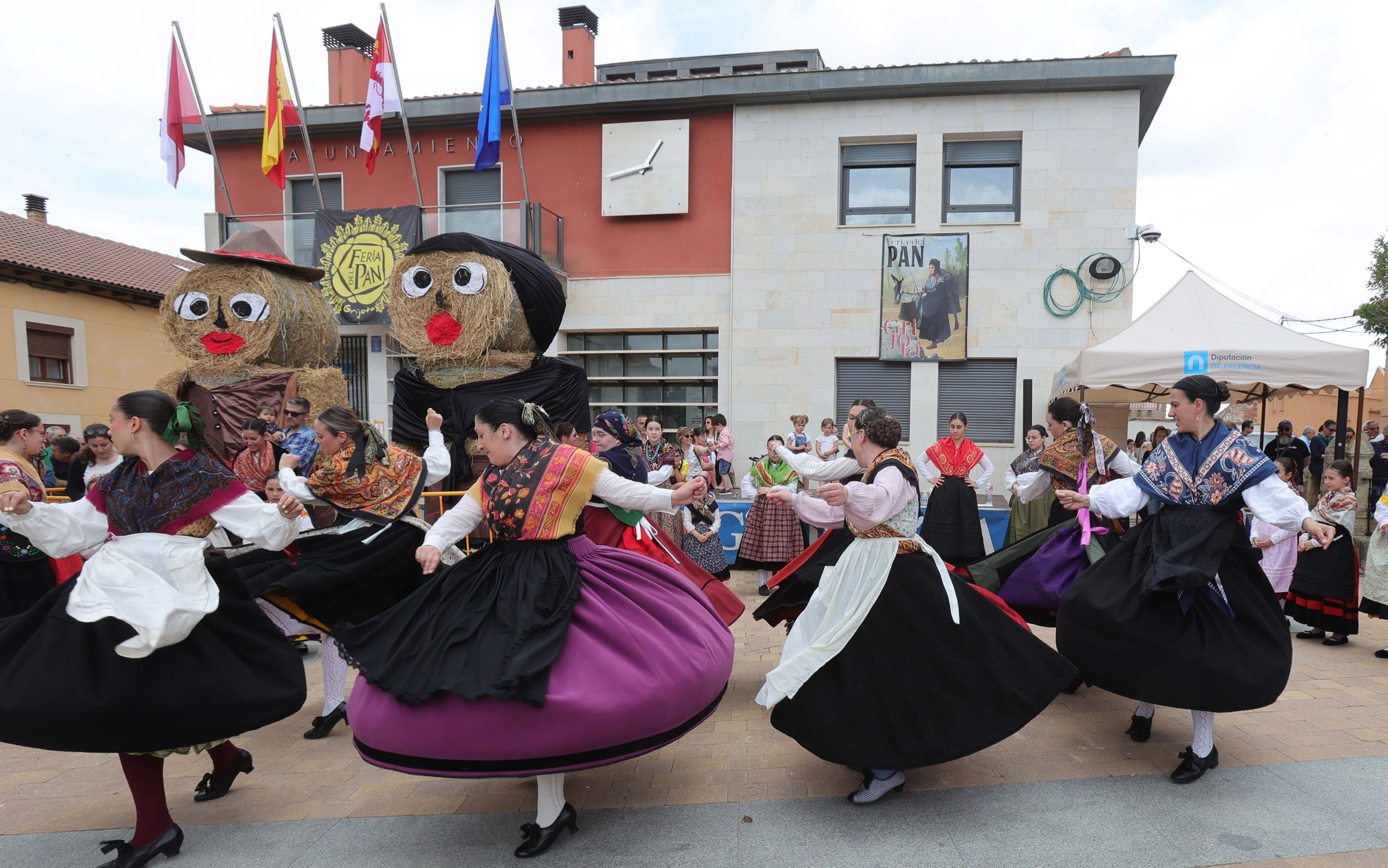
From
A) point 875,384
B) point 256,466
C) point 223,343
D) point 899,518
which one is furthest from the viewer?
point 875,384

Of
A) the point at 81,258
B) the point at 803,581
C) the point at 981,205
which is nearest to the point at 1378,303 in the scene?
the point at 981,205

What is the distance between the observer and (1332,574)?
605cm

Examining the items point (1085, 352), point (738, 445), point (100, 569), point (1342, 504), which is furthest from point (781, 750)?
point (738, 445)

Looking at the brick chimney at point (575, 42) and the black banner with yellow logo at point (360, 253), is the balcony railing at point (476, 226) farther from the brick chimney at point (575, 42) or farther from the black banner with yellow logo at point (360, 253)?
the brick chimney at point (575, 42)

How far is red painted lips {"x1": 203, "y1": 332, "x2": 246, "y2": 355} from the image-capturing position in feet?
23.4

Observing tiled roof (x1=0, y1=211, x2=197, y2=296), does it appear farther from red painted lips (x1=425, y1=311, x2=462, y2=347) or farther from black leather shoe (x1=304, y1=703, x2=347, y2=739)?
black leather shoe (x1=304, y1=703, x2=347, y2=739)

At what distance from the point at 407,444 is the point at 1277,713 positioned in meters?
6.09

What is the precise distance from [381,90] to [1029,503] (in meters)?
10.6

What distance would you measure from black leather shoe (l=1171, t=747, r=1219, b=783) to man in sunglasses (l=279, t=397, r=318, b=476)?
557 centimetres

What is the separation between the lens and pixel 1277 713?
4527 millimetres

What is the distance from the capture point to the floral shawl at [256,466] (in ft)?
19.2

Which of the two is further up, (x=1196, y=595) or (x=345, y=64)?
(x=345, y=64)

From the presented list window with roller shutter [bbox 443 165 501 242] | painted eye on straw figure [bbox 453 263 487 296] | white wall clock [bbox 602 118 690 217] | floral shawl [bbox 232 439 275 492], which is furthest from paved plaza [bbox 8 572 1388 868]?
window with roller shutter [bbox 443 165 501 242]

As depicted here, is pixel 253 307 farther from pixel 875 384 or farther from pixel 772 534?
pixel 875 384
